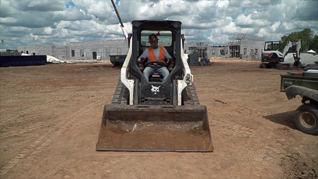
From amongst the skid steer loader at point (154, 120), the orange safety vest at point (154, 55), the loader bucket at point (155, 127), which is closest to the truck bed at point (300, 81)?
the skid steer loader at point (154, 120)

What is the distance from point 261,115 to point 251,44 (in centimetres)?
4830

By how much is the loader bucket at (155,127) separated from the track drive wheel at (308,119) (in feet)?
8.16

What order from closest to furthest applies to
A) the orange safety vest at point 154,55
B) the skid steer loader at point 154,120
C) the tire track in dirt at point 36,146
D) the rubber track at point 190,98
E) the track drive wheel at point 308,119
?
the tire track in dirt at point 36,146
the skid steer loader at point 154,120
the track drive wheel at point 308,119
the rubber track at point 190,98
the orange safety vest at point 154,55

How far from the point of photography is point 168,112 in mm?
4656

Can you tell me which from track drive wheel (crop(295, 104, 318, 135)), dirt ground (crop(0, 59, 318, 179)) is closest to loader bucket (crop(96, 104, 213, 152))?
dirt ground (crop(0, 59, 318, 179))

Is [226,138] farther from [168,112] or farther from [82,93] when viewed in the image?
[82,93]

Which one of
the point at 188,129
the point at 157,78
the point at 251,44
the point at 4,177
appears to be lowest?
the point at 4,177

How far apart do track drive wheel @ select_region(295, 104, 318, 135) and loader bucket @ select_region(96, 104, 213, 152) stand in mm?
2487

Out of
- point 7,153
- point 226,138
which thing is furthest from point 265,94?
point 7,153

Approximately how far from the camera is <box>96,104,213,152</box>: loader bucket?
14.2 feet

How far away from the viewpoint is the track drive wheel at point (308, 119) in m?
5.23

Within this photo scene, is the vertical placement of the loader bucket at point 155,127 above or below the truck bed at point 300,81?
below

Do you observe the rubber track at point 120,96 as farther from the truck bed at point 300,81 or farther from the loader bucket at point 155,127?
the truck bed at point 300,81

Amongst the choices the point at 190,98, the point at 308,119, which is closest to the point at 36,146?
the point at 190,98
